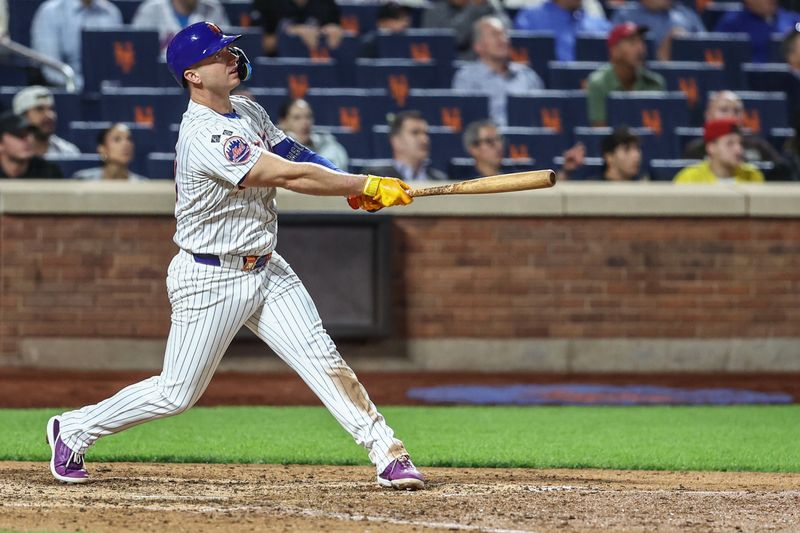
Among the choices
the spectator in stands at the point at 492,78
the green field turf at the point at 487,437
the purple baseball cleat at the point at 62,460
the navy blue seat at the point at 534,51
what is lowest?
the green field turf at the point at 487,437

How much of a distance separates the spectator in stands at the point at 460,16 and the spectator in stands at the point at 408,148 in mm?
2004

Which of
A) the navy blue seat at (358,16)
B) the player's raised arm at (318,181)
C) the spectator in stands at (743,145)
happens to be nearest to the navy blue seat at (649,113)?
the spectator in stands at (743,145)

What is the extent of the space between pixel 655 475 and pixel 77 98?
23.1 ft

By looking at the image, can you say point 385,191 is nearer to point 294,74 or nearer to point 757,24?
point 294,74

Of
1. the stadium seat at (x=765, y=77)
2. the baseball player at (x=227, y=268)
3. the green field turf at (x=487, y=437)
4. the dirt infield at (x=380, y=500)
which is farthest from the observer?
the stadium seat at (x=765, y=77)

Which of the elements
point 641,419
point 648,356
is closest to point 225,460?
point 641,419

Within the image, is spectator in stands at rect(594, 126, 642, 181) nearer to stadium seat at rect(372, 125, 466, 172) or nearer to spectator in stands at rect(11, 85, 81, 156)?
stadium seat at rect(372, 125, 466, 172)

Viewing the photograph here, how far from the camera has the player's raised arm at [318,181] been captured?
16.3 ft

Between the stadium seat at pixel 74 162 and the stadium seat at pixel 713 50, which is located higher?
the stadium seat at pixel 713 50

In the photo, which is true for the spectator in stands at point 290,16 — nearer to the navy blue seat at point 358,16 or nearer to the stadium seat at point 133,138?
the navy blue seat at point 358,16

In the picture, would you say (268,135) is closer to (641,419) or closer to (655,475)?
(655,475)

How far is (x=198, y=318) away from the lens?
206 inches

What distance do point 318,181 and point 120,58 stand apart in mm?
7271

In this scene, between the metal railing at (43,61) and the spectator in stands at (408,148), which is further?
the metal railing at (43,61)
